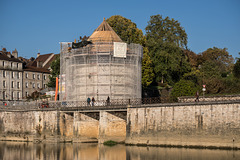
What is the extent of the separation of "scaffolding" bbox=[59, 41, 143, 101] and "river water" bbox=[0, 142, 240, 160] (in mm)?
8550

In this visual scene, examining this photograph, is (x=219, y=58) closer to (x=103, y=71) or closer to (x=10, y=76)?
(x=10, y=76)

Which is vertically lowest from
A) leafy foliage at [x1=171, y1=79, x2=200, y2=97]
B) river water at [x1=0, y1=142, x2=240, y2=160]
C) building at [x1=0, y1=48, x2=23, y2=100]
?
river water at [x1=0, y1=142, x2=240, y2=160]

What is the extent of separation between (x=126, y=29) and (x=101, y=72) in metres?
27.8

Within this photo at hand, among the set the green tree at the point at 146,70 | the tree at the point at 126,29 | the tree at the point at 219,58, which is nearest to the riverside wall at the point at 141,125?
the green tree at the point at 146,70

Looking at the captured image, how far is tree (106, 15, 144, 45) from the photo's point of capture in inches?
3063

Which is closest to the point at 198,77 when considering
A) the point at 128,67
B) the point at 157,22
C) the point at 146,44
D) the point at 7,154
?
the point at 146,44

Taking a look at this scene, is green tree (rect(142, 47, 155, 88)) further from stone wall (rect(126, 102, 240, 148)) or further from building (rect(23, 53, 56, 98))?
stone wall (rect(126, 102, 240, 148))

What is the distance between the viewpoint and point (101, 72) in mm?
53188

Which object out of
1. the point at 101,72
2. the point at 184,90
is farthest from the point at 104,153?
the point at 184,90

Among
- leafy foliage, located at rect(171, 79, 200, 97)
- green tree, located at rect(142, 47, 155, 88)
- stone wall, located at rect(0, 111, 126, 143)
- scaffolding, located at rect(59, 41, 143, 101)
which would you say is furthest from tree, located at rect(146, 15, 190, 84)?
stone wall, located at rect(0, 111, 126, 143)

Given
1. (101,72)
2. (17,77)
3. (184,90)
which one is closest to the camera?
(101,72)

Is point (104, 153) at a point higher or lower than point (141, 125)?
lower

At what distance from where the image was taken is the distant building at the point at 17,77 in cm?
8950

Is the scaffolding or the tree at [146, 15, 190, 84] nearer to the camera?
the scaffolding
